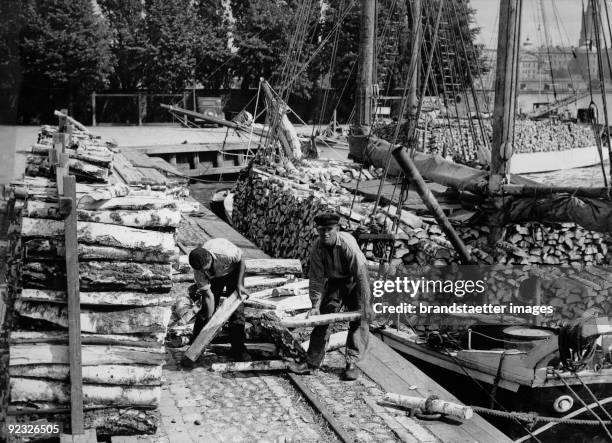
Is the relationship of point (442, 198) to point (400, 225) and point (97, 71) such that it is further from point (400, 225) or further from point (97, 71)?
point (97, 71)

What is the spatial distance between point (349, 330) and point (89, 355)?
2.99m

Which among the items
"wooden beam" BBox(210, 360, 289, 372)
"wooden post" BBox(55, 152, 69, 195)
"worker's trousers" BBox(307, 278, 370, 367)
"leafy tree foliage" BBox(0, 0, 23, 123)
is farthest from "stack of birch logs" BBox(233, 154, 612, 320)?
"leafy tree foliage" BBox(0, 0, 23, 123)

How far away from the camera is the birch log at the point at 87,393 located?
234 inches

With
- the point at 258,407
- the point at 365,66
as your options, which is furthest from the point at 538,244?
the point at 365,66

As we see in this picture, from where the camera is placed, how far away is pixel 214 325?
8.11 m

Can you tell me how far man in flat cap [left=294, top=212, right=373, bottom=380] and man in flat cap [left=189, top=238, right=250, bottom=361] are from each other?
795mm

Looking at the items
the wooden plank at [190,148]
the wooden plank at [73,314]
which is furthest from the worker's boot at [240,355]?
the wooden plank at [190,148]

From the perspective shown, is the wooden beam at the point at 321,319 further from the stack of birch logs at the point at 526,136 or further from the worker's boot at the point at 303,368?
the stack of birch logs at the point at 526,136

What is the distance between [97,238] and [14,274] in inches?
32.1

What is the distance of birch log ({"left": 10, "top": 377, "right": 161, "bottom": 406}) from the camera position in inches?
234

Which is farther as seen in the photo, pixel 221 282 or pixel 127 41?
pixel 127 41

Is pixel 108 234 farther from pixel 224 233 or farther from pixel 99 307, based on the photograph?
pixel 224 233

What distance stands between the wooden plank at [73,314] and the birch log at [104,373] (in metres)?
0.11

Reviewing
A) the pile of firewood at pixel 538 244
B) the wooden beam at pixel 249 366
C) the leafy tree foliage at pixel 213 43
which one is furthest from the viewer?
the leafy tree foliage at pixel 213 43
